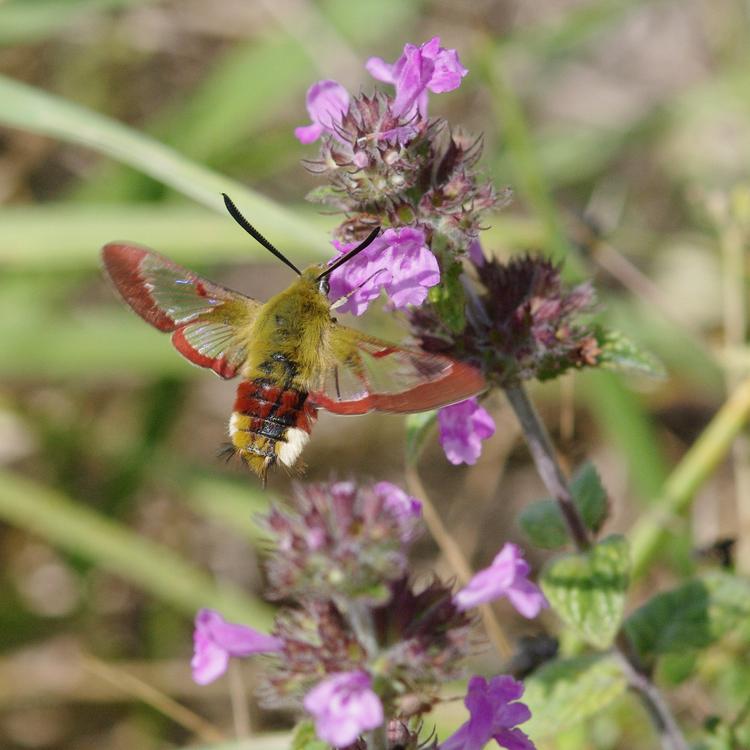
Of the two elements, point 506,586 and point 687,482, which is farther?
point 687,482

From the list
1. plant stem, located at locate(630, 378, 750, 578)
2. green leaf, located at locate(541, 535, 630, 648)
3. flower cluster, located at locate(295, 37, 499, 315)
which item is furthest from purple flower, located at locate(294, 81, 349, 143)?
plant stem, located at locate(630, 378, 750, 578)

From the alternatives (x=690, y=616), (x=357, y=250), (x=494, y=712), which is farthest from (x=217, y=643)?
(x=690, y=616)

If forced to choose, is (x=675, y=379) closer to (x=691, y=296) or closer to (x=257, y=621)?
(x=691, y=296)

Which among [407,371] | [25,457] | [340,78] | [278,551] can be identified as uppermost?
[340,78]

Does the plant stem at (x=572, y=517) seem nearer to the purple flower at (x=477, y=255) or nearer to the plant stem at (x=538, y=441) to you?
the plant stem at (x=538, y=441)

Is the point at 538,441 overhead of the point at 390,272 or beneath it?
beneath

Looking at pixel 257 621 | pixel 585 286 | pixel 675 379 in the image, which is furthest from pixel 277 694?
pixel 675 379

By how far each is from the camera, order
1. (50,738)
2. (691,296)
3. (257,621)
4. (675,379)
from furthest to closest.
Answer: (691,296), (675,379), (50,738), (257,621)

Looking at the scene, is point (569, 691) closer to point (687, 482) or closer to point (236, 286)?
point (687, 482)
